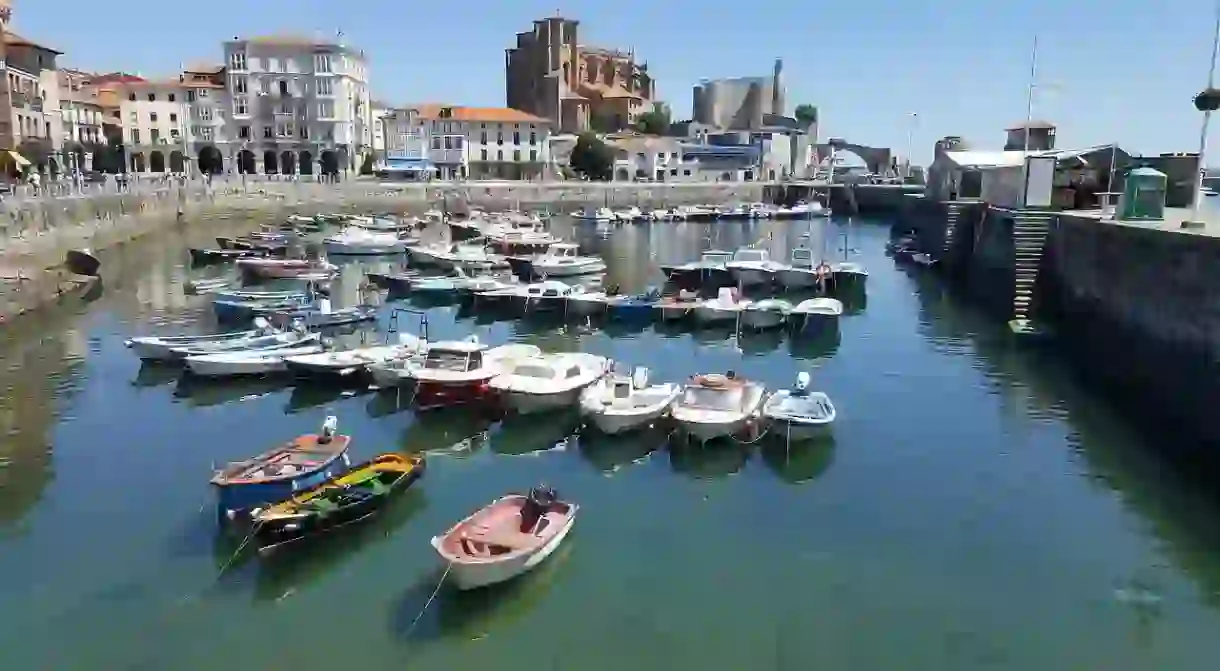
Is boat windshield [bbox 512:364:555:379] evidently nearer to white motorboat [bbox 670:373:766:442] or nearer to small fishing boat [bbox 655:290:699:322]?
white motorboat [bbox 670:373:766:442]

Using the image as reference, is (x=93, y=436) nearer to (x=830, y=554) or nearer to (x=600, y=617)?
(x=600, y=617)

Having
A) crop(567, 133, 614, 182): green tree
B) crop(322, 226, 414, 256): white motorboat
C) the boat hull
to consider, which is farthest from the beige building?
the boat hull

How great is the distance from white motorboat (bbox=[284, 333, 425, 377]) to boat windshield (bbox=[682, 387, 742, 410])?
971 cm

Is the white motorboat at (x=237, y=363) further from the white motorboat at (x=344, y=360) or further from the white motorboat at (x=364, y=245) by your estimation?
the white motorboat at (x=364, y=245)

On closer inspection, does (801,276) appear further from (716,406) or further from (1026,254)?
(716,406)

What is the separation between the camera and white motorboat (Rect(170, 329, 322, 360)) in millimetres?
29891

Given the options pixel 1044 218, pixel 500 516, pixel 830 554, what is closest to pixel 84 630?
pixel 500 516

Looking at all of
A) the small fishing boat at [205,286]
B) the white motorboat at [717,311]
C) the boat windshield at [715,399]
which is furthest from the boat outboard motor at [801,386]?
the small fishing boat at [205,286]

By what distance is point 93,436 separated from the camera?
77.8 feet

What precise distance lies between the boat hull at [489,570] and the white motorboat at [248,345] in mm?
17170

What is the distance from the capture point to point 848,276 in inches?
1890

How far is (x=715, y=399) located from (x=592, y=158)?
107273 mm

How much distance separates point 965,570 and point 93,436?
21402mm

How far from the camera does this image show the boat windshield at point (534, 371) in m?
25.4
